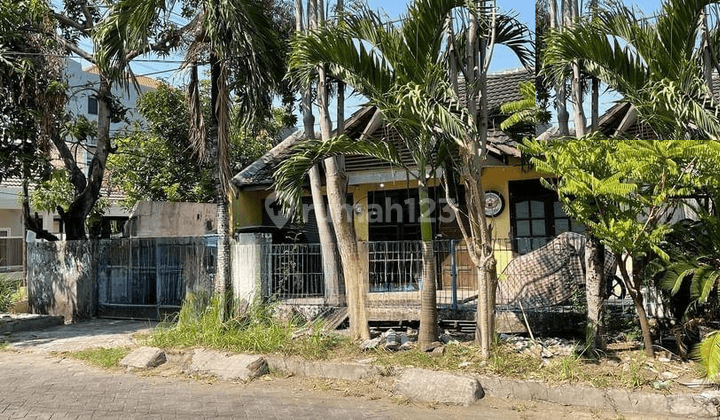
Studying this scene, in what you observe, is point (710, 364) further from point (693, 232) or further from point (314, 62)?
point (314, 62)

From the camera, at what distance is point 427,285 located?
309 inches

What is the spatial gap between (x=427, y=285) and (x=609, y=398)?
2.57 meters

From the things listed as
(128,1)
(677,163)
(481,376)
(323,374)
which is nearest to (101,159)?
(128,1)

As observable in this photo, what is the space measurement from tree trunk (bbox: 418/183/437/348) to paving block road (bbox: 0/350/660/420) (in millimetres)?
1589

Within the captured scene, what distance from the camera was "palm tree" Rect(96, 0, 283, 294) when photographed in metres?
8.15

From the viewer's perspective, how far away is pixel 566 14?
7562mm

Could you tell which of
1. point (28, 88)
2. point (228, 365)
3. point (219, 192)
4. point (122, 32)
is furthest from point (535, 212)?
point (28, 88)

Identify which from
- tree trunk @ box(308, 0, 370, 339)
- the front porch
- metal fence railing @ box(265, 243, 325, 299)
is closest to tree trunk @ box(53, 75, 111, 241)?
the front porch

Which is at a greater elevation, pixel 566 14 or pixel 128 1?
pixel 128 1

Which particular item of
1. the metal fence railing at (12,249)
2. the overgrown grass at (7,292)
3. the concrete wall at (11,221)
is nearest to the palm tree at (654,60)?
the overgrown grass at (7,292)

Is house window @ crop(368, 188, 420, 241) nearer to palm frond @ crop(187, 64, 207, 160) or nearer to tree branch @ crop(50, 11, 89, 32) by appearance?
palm frond @ crop(187, 64, 207, 160)

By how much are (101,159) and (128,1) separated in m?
4.98

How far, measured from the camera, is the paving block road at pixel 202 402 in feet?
19.6

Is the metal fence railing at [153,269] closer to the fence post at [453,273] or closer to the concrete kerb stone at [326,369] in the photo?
the concrete kerb stone at [326,369]
